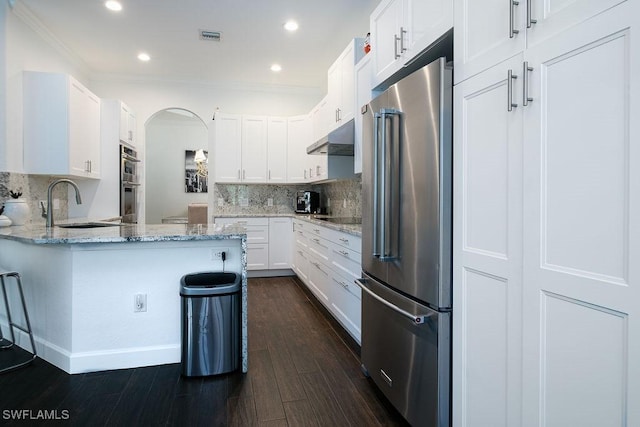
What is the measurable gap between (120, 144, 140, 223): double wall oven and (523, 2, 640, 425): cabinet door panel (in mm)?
4907

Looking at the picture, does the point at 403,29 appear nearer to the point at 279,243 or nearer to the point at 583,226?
the point at 583,226

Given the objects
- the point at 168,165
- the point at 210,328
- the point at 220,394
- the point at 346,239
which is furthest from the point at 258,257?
the point at 168,165

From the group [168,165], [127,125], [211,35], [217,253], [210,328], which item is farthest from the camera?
[168,165]

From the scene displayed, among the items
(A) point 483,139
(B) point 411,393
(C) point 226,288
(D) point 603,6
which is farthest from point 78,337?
(D) point 603,6

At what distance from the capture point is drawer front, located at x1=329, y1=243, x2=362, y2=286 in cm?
271

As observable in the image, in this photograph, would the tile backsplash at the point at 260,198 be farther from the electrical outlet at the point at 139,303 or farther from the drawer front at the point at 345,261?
the electrical outlet at the point at 139,303

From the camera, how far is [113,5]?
3.46m

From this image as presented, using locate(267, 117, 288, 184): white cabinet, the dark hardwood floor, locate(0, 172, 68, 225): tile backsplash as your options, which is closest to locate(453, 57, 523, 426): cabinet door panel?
the dark hardwood floor

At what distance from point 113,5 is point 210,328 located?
319cm

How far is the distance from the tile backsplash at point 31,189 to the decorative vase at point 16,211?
219mm

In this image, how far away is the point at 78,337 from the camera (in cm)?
241

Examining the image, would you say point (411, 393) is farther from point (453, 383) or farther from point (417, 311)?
point (417, 311)

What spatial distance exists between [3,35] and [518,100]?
422 centimetres

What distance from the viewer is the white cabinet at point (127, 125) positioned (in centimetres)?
480
